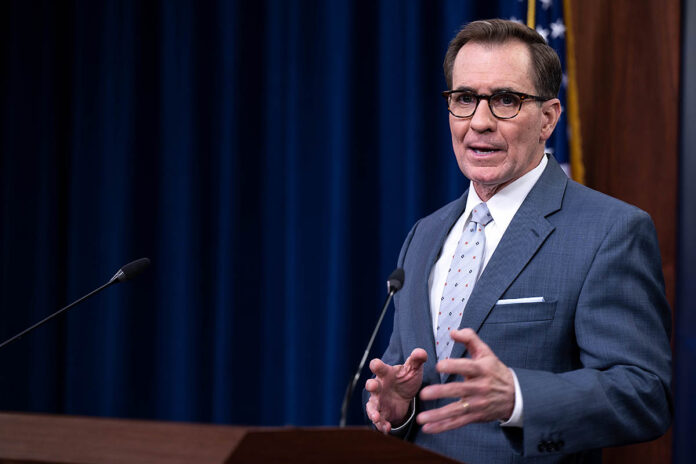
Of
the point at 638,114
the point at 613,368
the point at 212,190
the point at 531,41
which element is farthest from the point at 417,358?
the point at 212,190

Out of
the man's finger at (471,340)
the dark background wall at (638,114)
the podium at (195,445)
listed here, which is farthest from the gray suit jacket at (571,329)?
the dark background wall at (638,114)

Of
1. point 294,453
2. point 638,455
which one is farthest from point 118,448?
point 638,455

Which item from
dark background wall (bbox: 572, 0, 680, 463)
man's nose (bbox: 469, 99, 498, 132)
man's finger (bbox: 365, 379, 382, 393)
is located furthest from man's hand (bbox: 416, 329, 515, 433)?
dark background wall (bbox: 572, 0, 680, 463)

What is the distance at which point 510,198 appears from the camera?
1.72m

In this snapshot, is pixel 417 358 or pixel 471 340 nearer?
pixel 471 340

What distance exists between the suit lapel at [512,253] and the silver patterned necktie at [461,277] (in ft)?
0.25

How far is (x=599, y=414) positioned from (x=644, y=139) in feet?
5.14

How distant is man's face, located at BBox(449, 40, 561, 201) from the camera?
5.56 feet

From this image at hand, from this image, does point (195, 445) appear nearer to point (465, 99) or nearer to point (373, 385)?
point (373, 385)

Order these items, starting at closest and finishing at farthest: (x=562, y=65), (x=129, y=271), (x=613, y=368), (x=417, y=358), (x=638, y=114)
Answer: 1. (x=613, y=368)
2. (x=417, y=358)
3. (x=129, y=271)
4. (x=638, y=114)
5. (x=562, y=65)

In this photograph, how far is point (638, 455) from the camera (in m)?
2.49

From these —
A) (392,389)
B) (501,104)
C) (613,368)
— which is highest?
(501,104)

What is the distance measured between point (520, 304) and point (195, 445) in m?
0.83

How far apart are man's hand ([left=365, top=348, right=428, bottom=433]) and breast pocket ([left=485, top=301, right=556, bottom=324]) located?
19 cm
